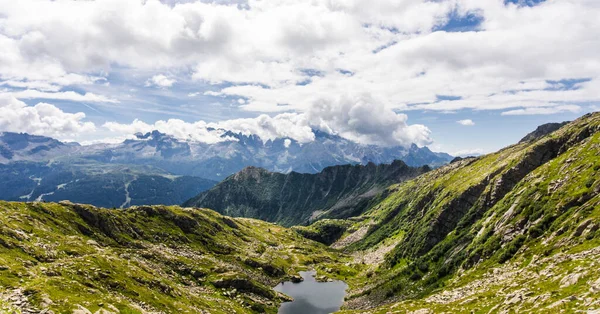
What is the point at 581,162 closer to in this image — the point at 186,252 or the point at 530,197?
the point at 530,197

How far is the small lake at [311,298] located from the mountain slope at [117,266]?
21.1ft

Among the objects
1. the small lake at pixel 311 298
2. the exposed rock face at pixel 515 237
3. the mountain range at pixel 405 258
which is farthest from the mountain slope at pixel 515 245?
the small lake at pixel 311 298

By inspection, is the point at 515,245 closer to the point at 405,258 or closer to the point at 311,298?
the point at 405,258

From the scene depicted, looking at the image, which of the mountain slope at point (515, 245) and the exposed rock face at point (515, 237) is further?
the exposed rock face at point (515, 237)

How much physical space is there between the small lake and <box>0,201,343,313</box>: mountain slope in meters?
6.42

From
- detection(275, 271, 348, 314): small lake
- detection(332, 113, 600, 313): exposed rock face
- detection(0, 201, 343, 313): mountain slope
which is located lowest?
detection(275, 271, 348, 314): small lake

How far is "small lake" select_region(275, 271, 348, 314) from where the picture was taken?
15350cm

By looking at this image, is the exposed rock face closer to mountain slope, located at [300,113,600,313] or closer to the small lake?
mountain slope, located at [300,113,600,313]

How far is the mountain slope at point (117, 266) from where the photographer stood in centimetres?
7375

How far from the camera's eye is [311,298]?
172125mm

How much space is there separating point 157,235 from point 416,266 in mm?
127530

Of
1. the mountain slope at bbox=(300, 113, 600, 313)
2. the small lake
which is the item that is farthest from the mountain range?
the small lake

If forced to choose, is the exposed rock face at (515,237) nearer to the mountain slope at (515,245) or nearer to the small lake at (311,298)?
the mountain slope at (515,245)

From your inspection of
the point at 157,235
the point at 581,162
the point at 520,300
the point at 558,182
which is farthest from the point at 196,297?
the point at 581,162
